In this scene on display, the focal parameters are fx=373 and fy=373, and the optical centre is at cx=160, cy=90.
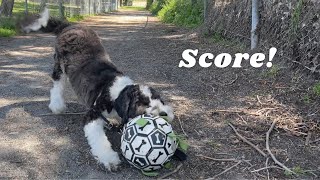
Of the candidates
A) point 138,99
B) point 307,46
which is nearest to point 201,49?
point 307,46

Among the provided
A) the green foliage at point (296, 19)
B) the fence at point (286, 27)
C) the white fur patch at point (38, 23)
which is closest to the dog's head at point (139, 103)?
the white fur patch at point (38, 23)

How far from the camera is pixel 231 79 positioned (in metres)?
6.16

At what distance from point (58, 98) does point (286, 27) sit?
3.81 m

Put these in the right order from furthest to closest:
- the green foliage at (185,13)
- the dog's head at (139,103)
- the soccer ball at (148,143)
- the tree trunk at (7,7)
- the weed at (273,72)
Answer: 1. the green foliage at (185,13)
2. the tree trunk at (7,7)
3. the weed at (273,72)
4. the dog's head at (139,103)
5. the soccer ball at (148,143)

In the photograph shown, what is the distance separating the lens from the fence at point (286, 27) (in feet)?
17.1

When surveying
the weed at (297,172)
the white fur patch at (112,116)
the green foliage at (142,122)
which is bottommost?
the weed at (297,172)

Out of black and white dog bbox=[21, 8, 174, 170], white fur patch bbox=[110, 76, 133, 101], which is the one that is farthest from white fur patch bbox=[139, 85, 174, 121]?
white fur patch bbox=[110, 76, 133, 101]

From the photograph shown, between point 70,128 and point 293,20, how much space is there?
371cm

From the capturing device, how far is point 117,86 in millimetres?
3775

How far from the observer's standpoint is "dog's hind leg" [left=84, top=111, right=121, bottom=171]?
327 centimetres

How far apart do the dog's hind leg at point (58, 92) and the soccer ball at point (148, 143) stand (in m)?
1.77

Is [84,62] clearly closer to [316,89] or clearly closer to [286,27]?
[316,89]

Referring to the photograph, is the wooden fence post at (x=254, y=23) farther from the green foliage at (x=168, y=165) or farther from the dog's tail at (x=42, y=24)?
the green foliage at (x=168, y=165)

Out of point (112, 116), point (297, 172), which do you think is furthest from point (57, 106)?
point (297, 172)
